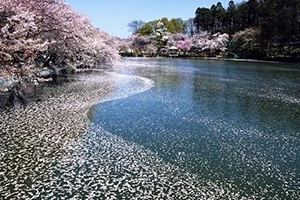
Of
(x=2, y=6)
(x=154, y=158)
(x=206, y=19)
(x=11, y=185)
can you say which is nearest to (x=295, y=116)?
(x=154, y=158)

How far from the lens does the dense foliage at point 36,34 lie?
46.2 ft

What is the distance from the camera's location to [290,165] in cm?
883

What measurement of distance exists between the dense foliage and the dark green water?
4520mm

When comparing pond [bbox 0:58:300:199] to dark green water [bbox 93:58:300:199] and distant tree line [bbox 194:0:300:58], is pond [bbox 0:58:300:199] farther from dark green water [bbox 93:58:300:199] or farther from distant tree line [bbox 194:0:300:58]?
distant tree line [bbox 194:0:300:58]

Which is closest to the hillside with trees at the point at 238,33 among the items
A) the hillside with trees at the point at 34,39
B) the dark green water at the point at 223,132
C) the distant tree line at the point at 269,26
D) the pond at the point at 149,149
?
the distant tree line at the point at 269,26

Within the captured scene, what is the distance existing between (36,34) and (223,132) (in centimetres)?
1264

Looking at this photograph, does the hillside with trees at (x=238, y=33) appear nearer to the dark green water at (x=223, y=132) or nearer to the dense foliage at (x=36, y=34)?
the dense foliage at (x=36, y=34)

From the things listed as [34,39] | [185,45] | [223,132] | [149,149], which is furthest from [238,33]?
[149,149]

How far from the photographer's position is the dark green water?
8016 millimetres

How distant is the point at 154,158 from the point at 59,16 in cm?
1410

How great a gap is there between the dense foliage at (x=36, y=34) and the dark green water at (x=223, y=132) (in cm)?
452

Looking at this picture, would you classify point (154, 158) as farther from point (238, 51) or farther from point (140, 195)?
point (238, 51)

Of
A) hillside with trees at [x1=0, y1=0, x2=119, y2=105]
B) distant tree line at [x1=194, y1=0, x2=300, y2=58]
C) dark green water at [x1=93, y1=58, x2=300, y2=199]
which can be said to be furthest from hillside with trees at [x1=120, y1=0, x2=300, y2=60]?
dark green water at [x1=93, y1=58, x2=300, y2=199]

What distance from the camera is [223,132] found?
11.7 meters
